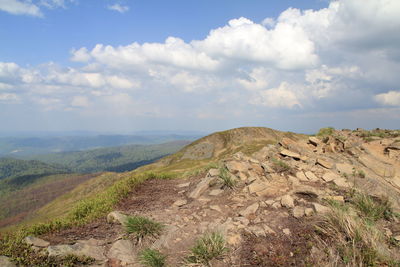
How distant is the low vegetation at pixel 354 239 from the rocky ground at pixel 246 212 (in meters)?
0.37

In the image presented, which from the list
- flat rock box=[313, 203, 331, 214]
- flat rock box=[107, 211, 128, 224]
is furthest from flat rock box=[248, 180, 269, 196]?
flat rock box=[107, 211, 128, 224]

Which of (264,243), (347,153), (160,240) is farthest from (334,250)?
(347,153)

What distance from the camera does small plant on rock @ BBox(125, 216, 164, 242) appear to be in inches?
301

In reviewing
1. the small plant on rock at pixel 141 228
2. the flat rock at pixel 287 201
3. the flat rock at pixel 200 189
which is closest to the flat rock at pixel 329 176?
the flat rock at pixel 287 201

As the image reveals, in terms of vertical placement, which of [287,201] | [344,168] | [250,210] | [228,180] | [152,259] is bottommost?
[152,259]

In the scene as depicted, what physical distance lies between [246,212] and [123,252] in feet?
15.5

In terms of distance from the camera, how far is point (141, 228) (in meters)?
7.75

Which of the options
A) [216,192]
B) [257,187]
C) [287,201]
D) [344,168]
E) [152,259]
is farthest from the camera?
[344,168]

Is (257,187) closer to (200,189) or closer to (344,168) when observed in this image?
(200,189)

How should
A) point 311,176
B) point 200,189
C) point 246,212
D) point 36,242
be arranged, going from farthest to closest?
point 200,189 → point 311,176 → point 246,212 → point 36,242

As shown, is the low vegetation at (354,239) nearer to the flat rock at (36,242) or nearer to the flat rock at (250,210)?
the flat rock at (250,210)

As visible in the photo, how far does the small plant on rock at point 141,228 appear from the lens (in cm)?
764

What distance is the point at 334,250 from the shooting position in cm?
627

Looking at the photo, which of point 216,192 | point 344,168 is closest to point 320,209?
point 216,192
